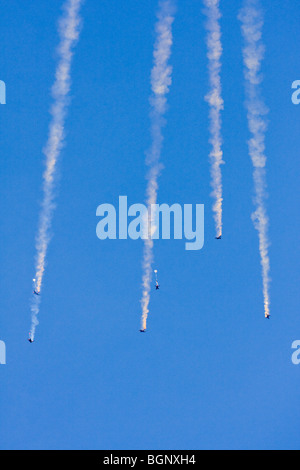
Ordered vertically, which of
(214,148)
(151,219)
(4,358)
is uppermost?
(214,148)
